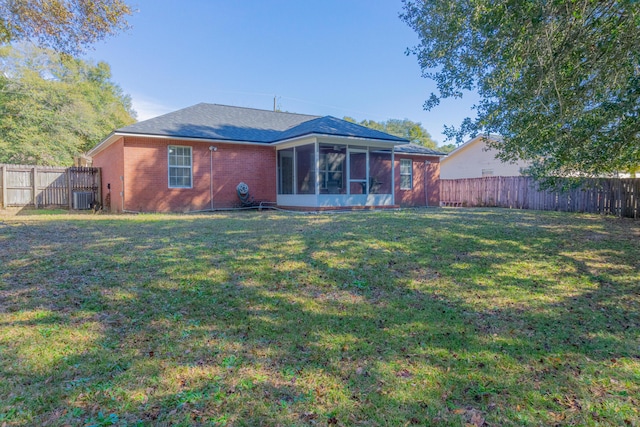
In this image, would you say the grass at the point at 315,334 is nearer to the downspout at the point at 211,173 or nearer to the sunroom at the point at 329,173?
the sunroom at the point at 329,173

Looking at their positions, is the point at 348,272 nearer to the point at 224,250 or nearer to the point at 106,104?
the point at 224,250

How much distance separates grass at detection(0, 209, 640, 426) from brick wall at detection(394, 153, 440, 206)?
11.6 meters

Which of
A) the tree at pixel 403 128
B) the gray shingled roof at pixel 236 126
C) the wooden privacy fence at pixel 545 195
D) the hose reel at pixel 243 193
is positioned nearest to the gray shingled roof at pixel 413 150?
the gray shingled roof at pixel 236 126

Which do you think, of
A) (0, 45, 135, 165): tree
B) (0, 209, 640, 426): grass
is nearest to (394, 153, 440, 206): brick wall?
(0, 209, 640, 426): grass

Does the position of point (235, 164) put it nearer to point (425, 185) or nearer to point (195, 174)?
point (195, 174)

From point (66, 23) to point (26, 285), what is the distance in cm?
740

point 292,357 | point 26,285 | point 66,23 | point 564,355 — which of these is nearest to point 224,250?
point 26,285

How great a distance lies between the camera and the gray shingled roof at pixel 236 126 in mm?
13211

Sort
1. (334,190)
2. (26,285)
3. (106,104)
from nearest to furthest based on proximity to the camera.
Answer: (26,285), (334,190), (106,104)

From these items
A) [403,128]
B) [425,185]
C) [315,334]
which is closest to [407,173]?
[425,185]

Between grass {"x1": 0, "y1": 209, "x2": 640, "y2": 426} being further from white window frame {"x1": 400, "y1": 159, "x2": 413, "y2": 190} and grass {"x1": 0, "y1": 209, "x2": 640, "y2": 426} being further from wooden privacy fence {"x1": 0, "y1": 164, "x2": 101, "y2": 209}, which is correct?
white window frame {"x1": 400, "y1": 159, "x2": 413, "y2": 190}

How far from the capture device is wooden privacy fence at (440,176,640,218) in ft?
40.7

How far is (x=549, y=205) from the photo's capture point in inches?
635

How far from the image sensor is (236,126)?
15.8 m
